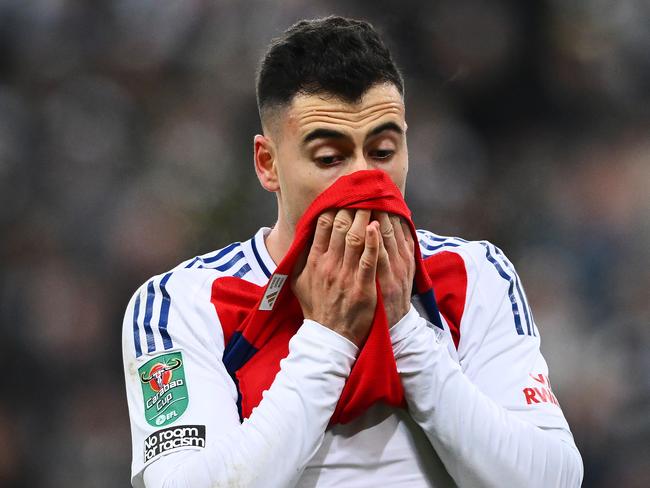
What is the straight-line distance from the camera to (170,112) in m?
3.84

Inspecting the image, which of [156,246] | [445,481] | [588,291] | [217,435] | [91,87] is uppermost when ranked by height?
[91,87]

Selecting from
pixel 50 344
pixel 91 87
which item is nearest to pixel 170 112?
pixel 91 87

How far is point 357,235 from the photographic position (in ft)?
5.54

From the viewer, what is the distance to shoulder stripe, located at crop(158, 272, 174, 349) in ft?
6.27

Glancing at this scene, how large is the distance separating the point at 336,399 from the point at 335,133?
52 cm

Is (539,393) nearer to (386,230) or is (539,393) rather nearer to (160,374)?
(386,230)

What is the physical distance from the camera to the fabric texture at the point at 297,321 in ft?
5.58

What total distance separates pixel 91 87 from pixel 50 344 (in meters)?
1.08

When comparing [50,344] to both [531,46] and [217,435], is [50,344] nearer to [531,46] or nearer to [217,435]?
[217,435]

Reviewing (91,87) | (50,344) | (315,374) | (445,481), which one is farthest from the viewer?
(91,87)

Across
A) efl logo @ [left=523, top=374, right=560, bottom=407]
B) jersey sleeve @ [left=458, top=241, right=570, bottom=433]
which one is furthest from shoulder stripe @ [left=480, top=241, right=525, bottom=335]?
efl logo @ [left=523, top=374, right=560, bottom=407]

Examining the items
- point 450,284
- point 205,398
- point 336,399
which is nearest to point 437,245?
point 450,284

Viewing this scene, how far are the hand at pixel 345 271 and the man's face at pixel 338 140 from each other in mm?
130

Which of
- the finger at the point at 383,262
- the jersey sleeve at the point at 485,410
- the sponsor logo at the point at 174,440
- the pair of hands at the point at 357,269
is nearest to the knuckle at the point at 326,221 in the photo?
the pair of hands at the point at 357,269
